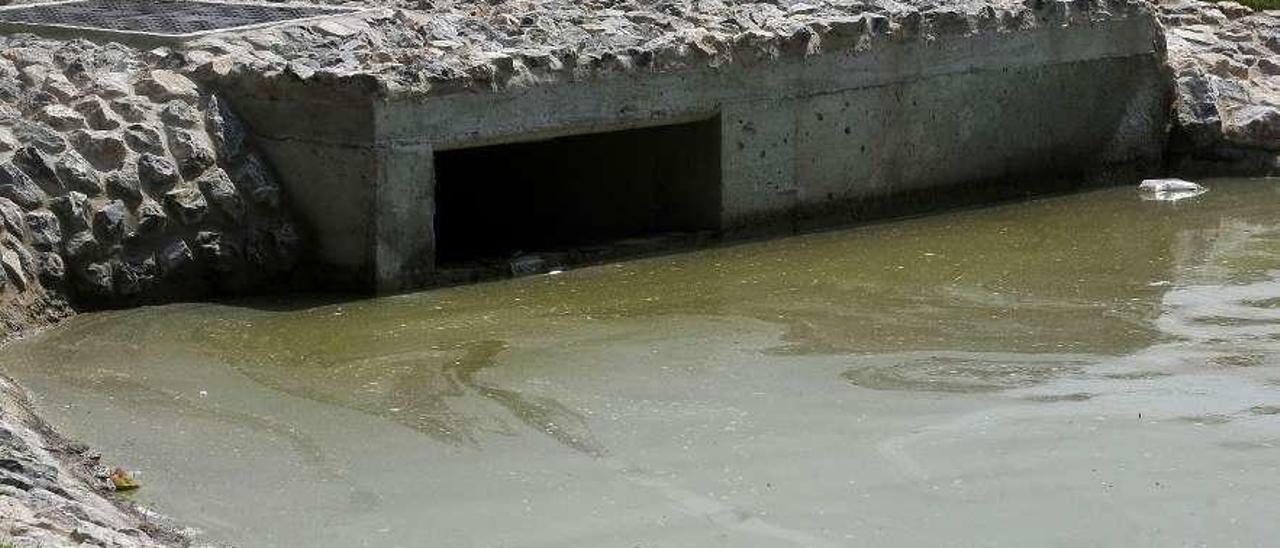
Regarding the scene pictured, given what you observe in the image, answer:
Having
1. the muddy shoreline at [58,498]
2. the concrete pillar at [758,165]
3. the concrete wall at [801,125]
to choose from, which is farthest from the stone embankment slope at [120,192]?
the concrete pillar at [758,165]

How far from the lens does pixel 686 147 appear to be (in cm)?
1240

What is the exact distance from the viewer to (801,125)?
12500 mm

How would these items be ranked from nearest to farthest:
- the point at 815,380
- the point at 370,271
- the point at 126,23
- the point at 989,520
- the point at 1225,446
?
the point at 989,520, the point at 1225,446, the point at 815,380, the point at 370,271, the point at 126,23

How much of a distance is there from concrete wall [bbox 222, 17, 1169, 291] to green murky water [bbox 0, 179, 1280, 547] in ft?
1.85

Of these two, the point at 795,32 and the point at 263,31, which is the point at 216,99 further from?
the point at 795,32

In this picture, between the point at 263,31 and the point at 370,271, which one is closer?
the point at 370,271

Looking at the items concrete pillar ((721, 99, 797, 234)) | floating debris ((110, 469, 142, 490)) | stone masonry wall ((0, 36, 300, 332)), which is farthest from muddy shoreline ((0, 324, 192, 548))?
concrete pillar ((721, 99, 797, 234))

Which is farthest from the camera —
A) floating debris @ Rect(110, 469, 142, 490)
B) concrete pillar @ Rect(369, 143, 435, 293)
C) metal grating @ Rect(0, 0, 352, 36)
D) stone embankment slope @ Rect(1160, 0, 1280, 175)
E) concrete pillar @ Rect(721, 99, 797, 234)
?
stone embankment slope @ Rect(1160, 0, 1280, 175)

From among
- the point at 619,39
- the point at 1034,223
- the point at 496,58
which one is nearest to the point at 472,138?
the point at 496,58

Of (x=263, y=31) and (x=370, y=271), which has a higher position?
(x=263, y=31)

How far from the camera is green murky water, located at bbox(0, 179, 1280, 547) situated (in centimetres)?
698

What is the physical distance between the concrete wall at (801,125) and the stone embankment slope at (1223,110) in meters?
0.20

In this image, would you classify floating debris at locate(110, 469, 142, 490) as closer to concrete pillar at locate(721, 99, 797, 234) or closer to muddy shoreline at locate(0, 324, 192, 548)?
muddy shoreline at locate(0, 324, 192, 548)

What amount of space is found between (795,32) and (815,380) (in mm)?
3983
